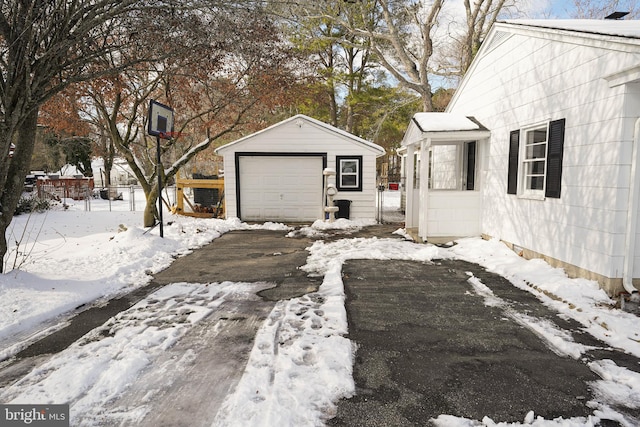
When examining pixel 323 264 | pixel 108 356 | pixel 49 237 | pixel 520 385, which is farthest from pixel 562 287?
Answer: pixel 49 237

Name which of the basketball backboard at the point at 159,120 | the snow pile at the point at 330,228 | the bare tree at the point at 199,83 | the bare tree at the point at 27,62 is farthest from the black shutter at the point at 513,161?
the basketball backboard at the point at 159,120

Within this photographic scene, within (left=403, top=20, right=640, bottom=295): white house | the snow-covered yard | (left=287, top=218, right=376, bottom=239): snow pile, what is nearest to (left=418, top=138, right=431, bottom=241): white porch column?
(left=403, top=20, right=640, bottom=295): white house

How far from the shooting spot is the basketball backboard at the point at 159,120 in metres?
7.46

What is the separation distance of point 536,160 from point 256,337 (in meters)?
5.50

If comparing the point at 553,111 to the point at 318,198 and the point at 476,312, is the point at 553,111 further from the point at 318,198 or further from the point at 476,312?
the point at 318,198

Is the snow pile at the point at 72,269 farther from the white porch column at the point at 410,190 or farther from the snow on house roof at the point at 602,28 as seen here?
the snow on house roof at the point at 602,28

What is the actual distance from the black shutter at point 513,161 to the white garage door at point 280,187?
6.70m

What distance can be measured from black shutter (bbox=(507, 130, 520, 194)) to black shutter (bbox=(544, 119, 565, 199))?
90cm

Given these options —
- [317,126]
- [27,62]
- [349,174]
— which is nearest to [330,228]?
[349,174]

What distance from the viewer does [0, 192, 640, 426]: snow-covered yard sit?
2.35 metres

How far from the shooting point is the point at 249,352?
303cm

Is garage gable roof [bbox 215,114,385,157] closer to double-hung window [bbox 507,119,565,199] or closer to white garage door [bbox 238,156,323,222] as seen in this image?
white garage door [bbox 238,156,323,222]

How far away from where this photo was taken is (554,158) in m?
5.52

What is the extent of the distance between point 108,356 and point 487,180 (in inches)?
296
